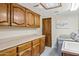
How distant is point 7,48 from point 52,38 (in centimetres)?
64

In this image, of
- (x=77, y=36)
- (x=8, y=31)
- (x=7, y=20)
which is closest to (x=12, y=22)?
(x=7, y=20)

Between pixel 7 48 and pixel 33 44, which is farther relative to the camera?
pixel 33 44

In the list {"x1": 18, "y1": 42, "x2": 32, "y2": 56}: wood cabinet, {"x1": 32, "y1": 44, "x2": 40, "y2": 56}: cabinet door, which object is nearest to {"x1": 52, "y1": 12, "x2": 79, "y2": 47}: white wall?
{"x1": 32, "y1": 44, "x2": 40, "y2": 56}: cabinet door

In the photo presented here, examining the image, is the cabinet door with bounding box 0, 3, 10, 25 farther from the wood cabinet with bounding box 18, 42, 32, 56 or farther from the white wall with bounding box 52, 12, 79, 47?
the white wall with bounding box 52, 12, 79, 47

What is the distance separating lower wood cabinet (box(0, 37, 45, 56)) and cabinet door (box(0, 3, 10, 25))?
0.48 metres

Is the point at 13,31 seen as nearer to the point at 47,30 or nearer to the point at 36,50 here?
the point at 36,50

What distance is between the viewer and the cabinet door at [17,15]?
6.40 ft

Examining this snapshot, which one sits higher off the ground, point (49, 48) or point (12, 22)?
point (12, 22)

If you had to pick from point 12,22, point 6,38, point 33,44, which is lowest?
point 33,44

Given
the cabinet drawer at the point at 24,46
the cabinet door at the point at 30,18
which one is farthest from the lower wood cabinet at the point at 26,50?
the cabinet door at the point at 30,18

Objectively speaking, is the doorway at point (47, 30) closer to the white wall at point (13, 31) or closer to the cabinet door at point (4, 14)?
the white wall at point (13, 31)

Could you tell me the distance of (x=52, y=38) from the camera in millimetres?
1433

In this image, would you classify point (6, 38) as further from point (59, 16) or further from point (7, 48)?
point (59, 16)

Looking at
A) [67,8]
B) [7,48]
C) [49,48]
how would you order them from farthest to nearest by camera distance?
[49,48] → [7,48] → [67,8]
